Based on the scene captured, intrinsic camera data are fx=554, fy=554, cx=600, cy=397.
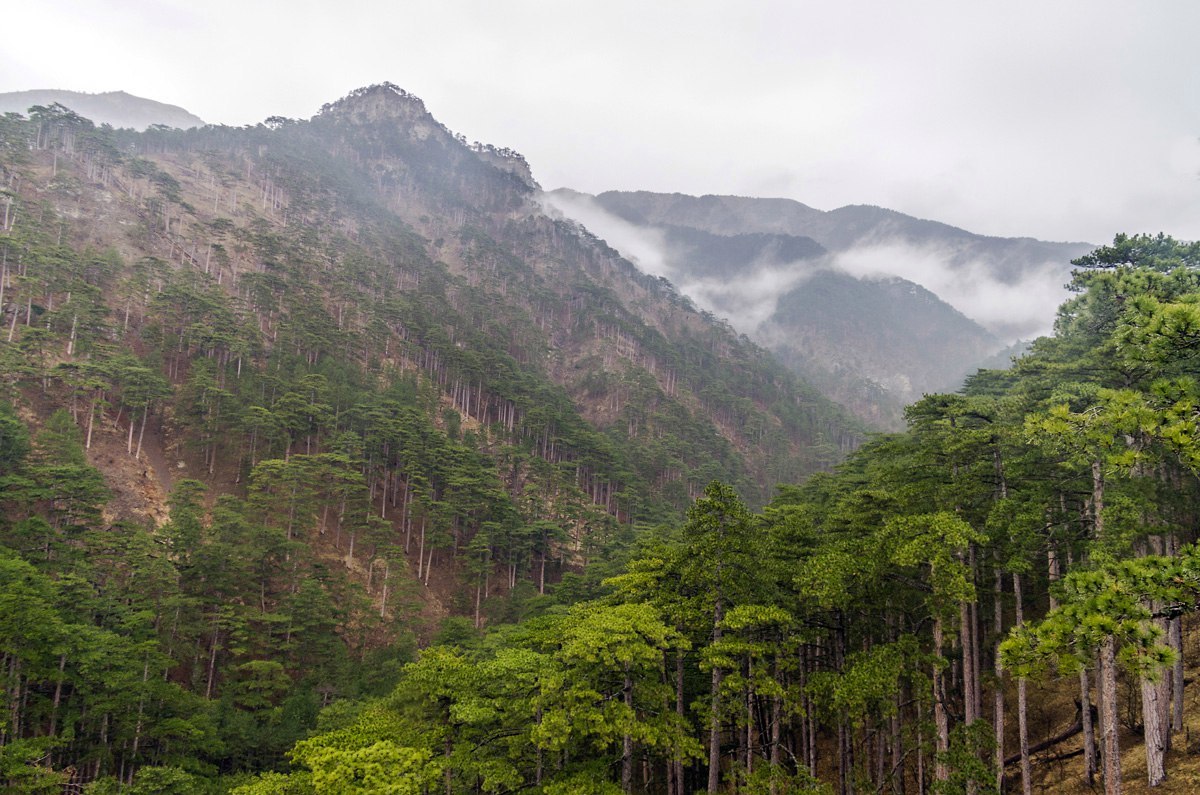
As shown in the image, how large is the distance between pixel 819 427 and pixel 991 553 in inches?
3723

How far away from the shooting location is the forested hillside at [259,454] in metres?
26.3

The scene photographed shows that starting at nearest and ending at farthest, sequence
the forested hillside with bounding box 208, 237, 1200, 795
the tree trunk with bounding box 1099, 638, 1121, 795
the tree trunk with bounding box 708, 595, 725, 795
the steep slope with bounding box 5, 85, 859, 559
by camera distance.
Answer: the tree trunk with bounding box 1099, 638, 1121, 795
the forested hillside with bounding box 208, 237, 1200, 795
the tree trunk with bounding box 708, 595, 725, 795
the steep slope with bounding box 5, 85, 859, 559

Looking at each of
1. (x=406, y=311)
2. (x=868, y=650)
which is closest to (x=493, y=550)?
(x=868, y=650)

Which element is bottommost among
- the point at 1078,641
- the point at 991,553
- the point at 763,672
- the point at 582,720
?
the point at 582,720

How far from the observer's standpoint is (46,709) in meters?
23.4

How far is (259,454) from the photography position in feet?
156

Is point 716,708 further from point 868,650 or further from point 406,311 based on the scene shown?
point 406,311

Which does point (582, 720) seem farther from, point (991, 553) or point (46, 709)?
point (46, 709)


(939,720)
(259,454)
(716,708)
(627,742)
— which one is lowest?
(627,742)

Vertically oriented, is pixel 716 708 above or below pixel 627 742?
above

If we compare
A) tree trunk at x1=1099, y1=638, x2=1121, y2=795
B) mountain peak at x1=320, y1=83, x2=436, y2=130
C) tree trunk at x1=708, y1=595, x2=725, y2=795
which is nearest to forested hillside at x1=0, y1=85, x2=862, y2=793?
tree trunk at x1=708, y1=595, x2=725, y2=795

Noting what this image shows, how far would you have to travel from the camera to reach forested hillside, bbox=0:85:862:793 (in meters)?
26.3

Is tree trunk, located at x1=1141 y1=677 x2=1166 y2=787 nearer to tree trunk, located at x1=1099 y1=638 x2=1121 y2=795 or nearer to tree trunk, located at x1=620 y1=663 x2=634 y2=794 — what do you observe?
tree trunk, located at x1=1099 y1=638 x2=1121 y2=795

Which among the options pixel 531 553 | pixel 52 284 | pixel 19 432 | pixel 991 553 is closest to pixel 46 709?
pixel 19 432
